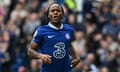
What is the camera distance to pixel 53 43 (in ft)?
33.1

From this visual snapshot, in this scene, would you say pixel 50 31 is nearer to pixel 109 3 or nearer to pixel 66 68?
pixel 66 68

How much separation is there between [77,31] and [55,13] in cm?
798

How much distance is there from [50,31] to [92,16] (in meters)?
8.79

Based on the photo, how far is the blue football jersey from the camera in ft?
33.0

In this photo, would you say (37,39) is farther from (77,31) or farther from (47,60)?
(77,31)

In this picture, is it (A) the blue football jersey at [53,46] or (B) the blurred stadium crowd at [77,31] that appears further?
(B) the blurred stadium crowd at [77,31]

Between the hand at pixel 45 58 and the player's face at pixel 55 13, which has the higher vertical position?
the player's face at pixel 55 13

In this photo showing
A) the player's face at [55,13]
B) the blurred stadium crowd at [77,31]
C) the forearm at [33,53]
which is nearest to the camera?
the forearm at [33,53]

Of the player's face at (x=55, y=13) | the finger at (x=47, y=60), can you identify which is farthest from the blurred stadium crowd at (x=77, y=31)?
the finger at (x=47, y=60)

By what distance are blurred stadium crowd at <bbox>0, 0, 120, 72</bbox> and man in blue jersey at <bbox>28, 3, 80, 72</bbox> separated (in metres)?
5.83

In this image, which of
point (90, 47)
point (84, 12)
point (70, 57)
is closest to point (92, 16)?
point (84, 12)

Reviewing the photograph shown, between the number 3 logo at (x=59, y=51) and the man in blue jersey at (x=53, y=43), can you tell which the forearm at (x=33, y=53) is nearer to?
the man in blue jersey at (x=53, y=43)

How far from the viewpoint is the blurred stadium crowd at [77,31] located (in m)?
17.2

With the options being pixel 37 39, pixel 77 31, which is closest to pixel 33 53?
pixel 37 39
